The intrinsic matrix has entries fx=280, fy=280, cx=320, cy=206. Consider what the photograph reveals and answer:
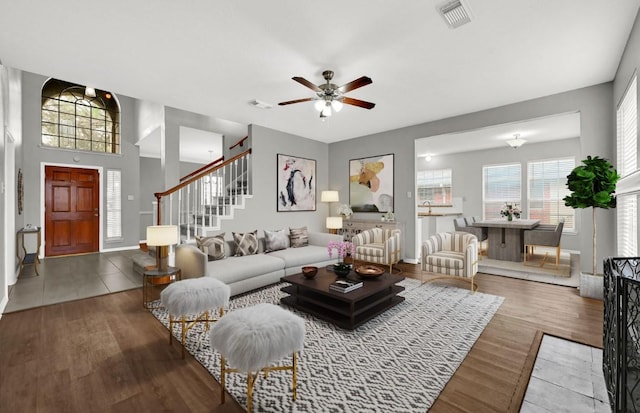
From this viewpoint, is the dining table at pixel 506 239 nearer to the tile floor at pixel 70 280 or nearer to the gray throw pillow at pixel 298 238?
the gray throw pillow at pixel 298 238

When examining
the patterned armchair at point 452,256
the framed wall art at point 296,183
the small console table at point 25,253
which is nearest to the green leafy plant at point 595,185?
the patterned armchair at point 452,256

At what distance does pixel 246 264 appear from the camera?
152 inches

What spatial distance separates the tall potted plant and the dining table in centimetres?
205

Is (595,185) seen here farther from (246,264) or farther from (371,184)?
(246,264)

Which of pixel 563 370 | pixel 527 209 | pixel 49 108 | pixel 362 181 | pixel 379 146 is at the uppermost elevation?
pixel 49 108

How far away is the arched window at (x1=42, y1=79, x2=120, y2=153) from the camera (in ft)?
21.5

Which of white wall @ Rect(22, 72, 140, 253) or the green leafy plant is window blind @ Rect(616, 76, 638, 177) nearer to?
the green leafy plant

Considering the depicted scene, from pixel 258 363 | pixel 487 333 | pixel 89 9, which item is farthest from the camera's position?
pixel 487 333

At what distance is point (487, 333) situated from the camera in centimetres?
272

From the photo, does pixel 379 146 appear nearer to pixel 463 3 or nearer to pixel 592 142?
pixel 592 142

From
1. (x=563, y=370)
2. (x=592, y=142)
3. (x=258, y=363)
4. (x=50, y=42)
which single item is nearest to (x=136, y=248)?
(x=50, y=42)

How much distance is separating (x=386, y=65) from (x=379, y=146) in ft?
10.7

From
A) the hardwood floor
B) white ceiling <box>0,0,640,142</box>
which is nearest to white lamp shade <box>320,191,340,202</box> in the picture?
white ceiling <box>0,0,640,142</box>

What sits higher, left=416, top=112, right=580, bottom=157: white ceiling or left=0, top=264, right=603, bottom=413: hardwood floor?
left=416, top=112, right=580, bottom=157: white ceiling
